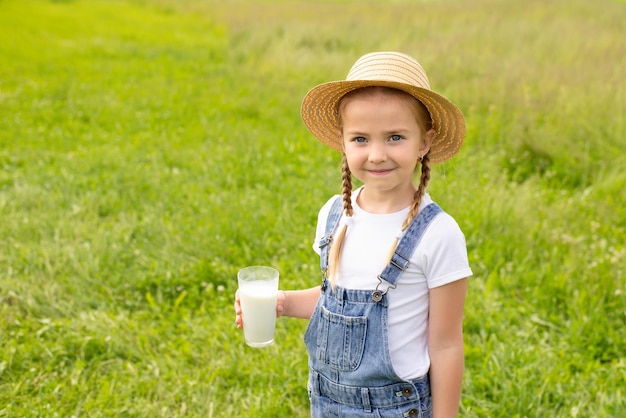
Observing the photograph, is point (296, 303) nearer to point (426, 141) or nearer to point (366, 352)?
point (366, 352)

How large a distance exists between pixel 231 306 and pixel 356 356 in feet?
7.03

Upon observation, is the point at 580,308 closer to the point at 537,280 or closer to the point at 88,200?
the point at 537,280

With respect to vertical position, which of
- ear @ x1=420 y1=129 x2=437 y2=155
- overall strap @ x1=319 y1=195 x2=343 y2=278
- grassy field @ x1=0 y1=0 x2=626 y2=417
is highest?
ear @ x1=420 y1=129 x2=437 y2=155

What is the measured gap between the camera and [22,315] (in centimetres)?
395

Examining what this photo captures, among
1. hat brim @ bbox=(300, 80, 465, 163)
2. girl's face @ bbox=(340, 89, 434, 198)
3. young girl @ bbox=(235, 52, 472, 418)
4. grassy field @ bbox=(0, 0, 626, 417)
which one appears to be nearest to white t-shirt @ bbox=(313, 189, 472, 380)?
young girl @ bbox=(235, 52, 472, 418)

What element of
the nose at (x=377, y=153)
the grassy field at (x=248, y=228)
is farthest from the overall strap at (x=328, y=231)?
the grassy field at (x=248, y=228)

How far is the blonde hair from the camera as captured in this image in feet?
6.51

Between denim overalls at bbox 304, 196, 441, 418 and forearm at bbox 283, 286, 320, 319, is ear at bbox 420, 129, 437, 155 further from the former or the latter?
forearm at bbox 283, 286, 320, 319

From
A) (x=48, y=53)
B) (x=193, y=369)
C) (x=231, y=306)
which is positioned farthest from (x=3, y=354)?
(x=48, y=53)

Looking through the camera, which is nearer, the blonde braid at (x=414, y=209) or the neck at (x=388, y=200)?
the blonde braid at (x=414, y=209)

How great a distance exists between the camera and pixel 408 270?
6.45ft

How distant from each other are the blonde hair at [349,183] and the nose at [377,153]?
15 centimetres

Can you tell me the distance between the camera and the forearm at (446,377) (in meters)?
2.00

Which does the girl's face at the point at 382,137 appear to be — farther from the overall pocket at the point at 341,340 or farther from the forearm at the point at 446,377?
the forearm at the point at 446,377
